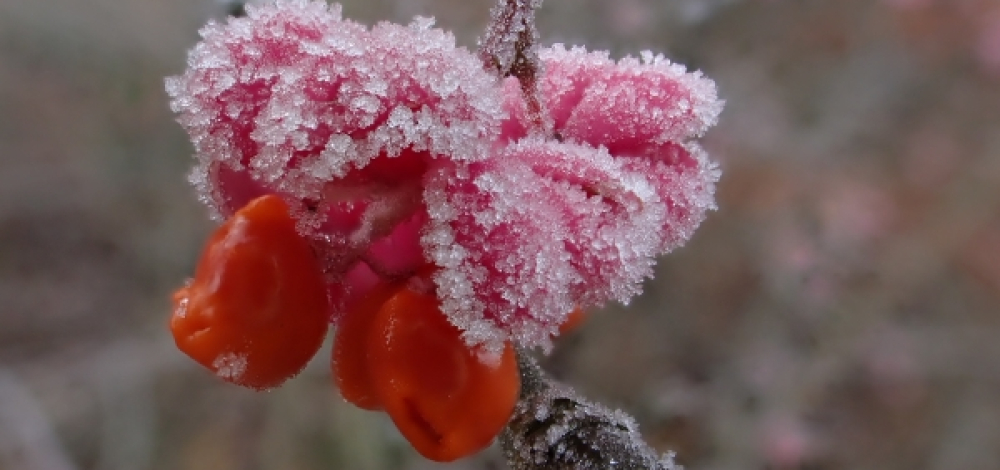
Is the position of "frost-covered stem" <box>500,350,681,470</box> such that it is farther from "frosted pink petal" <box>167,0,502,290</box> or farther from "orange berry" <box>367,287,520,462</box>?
"frosted pink petal" <box>167,0,502,290</box>

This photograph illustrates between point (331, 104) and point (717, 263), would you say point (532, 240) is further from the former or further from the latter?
point (717, 263)

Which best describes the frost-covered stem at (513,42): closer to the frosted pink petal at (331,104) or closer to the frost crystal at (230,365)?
the frosted pink petal at (331,104)

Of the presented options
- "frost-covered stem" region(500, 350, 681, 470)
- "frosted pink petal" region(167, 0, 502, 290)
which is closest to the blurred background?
"frost-covered stem" region(500, 350, 681, 470)

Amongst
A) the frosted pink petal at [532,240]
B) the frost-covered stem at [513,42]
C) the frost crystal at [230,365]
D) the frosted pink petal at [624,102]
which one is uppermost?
the frosted pink petal at [624,102]

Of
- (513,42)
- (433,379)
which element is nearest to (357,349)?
(433,379)

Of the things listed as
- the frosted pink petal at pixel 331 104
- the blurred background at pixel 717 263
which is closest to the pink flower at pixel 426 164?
the frosted pink petal at pixel 331 104

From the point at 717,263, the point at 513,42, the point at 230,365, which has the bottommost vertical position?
the point at 230,365
